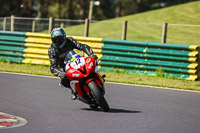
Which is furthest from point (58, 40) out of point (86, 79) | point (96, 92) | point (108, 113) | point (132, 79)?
point (132, 79)

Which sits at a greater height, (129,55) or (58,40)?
(58,40)

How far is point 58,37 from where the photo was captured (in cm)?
898

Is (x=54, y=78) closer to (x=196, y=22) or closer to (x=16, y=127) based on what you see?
(x=16, y=127)

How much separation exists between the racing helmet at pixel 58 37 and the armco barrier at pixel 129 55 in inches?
258

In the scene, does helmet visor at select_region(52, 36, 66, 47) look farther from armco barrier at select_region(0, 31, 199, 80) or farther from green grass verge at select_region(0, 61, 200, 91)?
armco barrier at select_region(0, 31, 199, 80)

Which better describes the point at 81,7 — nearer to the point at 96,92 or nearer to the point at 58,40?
the point at 58,40

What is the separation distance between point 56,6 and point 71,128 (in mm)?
74321

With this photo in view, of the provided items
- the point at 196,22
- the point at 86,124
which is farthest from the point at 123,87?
the point at 196,22

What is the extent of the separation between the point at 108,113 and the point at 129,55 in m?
7.30

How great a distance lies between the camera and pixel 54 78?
46.9ft

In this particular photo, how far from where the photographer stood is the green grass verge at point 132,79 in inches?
536

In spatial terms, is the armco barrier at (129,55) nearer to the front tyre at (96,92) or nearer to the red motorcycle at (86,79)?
the red motorcycle at (86,79)

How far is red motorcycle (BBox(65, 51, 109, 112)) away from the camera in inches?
325

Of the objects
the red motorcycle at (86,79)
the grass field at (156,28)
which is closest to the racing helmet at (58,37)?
the red motorcycle at (86,79)
